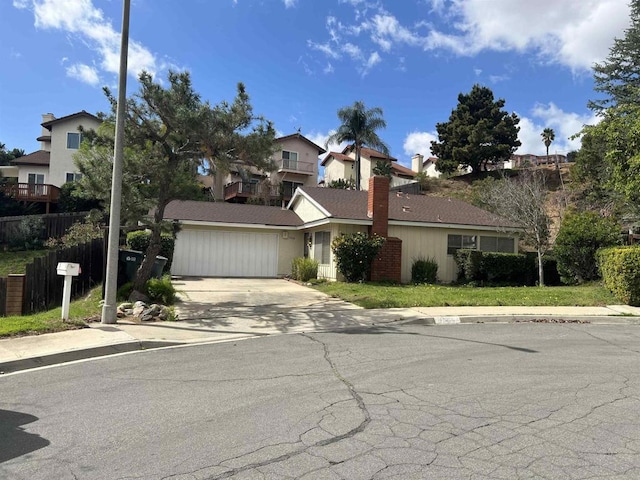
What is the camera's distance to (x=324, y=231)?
821 inches

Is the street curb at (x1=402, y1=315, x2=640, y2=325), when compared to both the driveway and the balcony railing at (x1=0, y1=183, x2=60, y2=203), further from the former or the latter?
the balcony railing at (x1=0, y1=183, x2=60, y2=203)

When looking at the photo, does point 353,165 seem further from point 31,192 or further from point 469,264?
point 469,264

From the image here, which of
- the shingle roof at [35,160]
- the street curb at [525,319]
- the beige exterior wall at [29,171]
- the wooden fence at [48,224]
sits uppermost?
the shingle roof at [35,160]

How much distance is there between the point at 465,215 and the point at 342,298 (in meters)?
10.7

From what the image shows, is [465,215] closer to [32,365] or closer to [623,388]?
[623,388]

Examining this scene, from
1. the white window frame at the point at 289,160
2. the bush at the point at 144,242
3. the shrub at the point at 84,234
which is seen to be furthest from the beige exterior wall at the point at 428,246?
the white window frame at the point at 289,160

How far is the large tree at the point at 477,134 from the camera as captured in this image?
50062mm

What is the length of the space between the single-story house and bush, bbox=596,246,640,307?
7.47 m

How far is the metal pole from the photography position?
9875 millimetres

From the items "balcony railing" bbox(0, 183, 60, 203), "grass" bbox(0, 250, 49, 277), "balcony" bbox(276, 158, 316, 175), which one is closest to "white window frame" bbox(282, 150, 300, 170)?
"balcony" bbox(276, 158, 316, 175)

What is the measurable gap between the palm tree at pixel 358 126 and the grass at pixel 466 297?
1099 inches

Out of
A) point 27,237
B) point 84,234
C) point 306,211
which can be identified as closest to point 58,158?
point 27,237

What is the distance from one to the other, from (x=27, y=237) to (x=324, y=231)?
59.4ft

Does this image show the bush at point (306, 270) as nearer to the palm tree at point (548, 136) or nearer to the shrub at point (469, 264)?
the shrub at point (469, 264)
